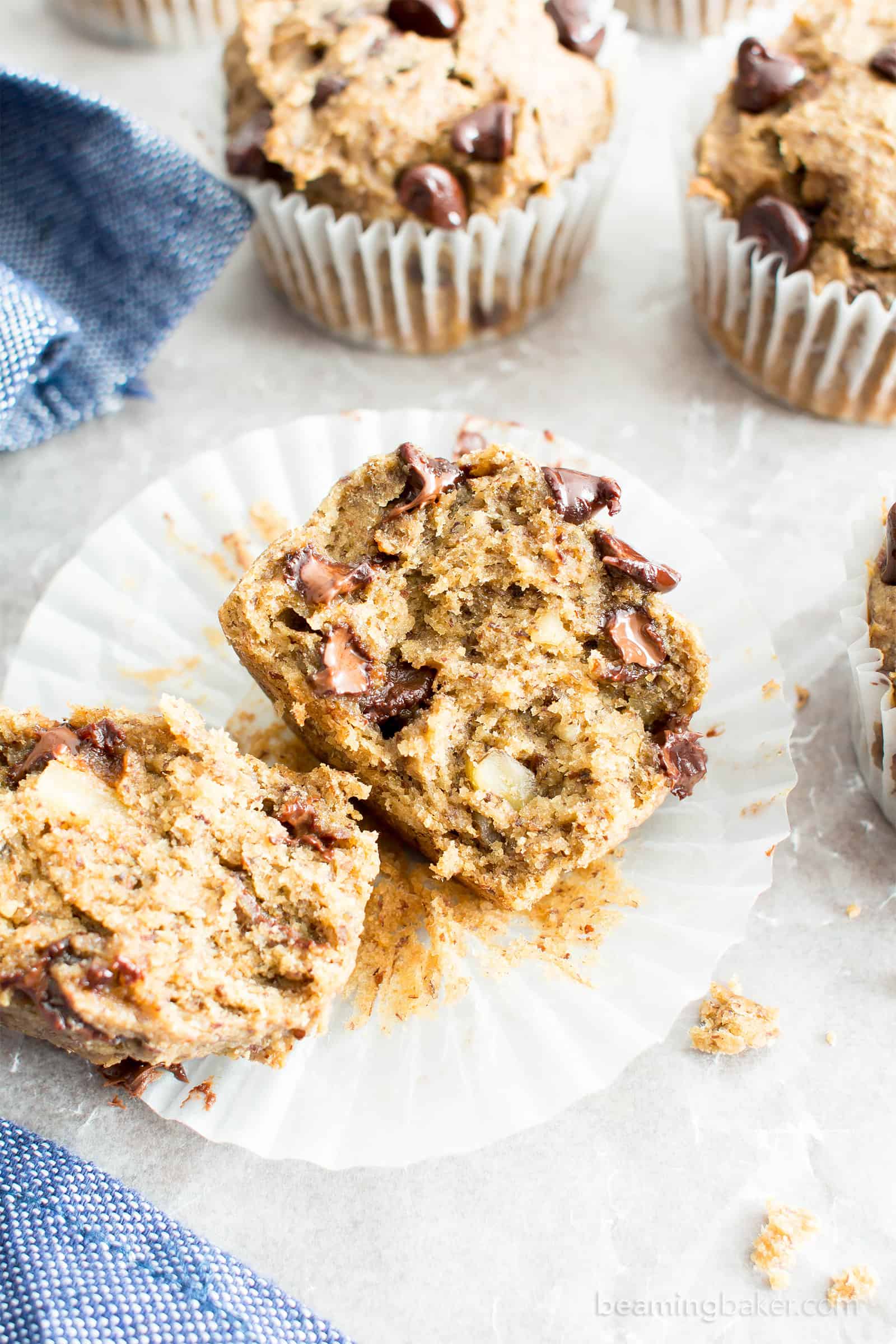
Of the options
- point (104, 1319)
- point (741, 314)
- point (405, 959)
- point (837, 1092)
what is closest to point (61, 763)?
point (405, 959)

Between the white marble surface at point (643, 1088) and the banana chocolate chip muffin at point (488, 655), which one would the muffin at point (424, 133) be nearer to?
the white marble surface at point (643, 1088)

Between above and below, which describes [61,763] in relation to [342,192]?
below

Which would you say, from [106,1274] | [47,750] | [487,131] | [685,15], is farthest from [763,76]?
[106,1274]

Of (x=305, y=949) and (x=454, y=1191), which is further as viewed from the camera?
(x=454, y=1191)

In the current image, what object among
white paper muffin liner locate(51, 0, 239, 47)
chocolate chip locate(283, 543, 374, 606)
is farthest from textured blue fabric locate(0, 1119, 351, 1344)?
white paper muffin liner locate(51, 0, 239, 47)

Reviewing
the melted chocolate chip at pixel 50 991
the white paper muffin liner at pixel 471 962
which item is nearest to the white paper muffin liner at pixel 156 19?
the white paper muffin liner at pixel 471 962

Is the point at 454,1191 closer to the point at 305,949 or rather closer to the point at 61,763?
the point at 305,949

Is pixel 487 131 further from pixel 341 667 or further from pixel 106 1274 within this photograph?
pixel 106 1274
